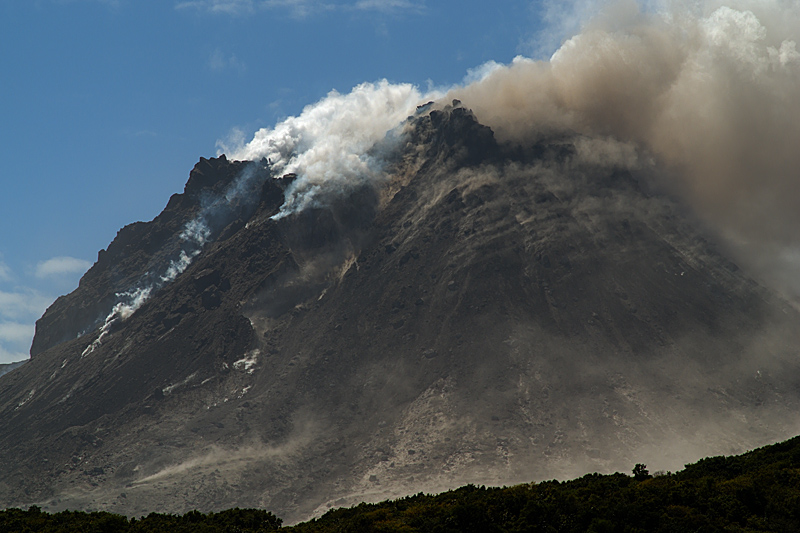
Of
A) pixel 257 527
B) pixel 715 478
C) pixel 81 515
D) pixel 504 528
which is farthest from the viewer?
pixel 81 515

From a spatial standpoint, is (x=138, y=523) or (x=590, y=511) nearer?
(x=590, y=511)

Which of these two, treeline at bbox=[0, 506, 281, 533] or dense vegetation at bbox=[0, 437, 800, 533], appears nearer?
dense vegetation at bbox=[0, 437, 800, 533]

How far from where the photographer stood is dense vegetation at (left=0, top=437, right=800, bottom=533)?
7300 cm

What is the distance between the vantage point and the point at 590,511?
7700 cm

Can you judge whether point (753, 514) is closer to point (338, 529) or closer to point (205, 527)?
point (338, 529)

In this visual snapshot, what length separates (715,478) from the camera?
3366 inches

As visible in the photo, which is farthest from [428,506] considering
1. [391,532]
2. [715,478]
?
[715,478]

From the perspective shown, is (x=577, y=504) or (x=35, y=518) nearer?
(x=577, y=504)

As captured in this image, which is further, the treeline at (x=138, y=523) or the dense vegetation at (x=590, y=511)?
the treeline at (x=138, y=523)

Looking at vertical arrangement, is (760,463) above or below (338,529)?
above

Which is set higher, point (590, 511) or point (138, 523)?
point (138, 523)

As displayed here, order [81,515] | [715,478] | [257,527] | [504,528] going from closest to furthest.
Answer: [504,528], [715,478], [257,527], [81,515]

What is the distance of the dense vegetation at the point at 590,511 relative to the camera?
7300 centimetres

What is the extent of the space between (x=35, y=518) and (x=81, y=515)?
5369mm
